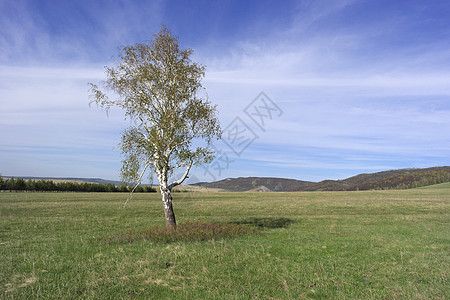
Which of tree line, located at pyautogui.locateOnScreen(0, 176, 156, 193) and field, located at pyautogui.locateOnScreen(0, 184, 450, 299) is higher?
tree line, located at pyautogui.locateOnScreen(0, 176, 156, 193)

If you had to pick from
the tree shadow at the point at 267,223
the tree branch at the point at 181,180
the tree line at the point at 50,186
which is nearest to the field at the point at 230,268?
the tree branch at the point at 181,180

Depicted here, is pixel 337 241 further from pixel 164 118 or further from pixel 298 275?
pixel 164 118

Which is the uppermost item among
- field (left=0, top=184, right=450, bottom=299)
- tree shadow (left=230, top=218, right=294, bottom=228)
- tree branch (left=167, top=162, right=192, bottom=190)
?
tree branch (left=167, top=162, right=192, bottom=190)

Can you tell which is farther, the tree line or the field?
the tree line

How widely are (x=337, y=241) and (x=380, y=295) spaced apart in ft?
26.2

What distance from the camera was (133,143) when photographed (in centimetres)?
1855

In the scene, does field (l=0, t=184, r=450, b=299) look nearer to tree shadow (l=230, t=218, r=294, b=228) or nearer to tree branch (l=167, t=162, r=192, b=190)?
tree branch (l=167, t=162, r=192, b=190)

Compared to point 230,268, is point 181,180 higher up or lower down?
higher up

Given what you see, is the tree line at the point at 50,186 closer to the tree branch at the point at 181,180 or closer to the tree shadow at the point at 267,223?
the tree shadow at the point at 267,223

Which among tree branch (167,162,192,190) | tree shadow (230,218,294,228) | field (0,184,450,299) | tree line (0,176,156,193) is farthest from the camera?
tree line (0,176,156,193)

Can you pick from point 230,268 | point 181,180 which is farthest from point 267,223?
point 230,268

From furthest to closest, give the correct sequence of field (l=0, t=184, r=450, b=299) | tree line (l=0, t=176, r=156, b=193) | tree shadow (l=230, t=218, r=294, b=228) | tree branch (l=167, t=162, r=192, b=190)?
tree line (l=0, t=176, r=156, b=193)
tree shadow (l=230, t=218, r=294, b=228)
tree branch (l=167, t=162, r=192, b=190)
field (l=0, t=184, r=450, b=299)

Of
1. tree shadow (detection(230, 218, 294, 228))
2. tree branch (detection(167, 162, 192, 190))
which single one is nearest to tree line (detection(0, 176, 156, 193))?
tree shadow (detection(230, 218, 294, 228))

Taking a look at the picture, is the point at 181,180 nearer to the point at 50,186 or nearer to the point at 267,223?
the point at 267,223
